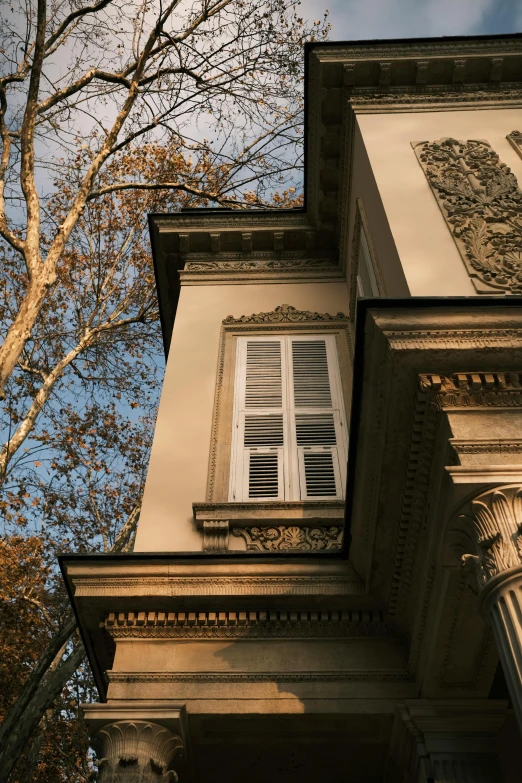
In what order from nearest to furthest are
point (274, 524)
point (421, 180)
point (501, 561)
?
1. point (501, 561)
2. point (274, 524)
3. point (421, 180)

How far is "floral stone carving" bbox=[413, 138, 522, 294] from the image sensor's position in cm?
709

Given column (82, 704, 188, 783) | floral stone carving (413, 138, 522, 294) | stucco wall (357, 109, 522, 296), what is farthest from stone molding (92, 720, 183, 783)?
floral stone carving (413, 138, 522, 294)

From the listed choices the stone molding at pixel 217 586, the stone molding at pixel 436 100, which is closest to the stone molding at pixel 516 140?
the stone molding at pixel 436 100

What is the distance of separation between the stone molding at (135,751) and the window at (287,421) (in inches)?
113

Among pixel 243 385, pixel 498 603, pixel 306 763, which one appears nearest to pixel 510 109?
pixel 243 385

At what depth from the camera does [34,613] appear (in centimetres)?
1511

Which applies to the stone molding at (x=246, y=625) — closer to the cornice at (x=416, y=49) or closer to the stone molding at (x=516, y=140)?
the stone molding at (x=516, y=140)

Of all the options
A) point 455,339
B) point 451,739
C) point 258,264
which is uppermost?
point 258,264

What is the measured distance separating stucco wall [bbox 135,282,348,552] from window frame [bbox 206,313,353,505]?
96mm

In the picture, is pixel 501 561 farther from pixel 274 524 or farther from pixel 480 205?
pixel 480 205

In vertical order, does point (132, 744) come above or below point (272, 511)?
below

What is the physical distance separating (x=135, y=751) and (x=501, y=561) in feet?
11.2

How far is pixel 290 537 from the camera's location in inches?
315

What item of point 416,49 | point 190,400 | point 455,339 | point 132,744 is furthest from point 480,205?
point 132,744
